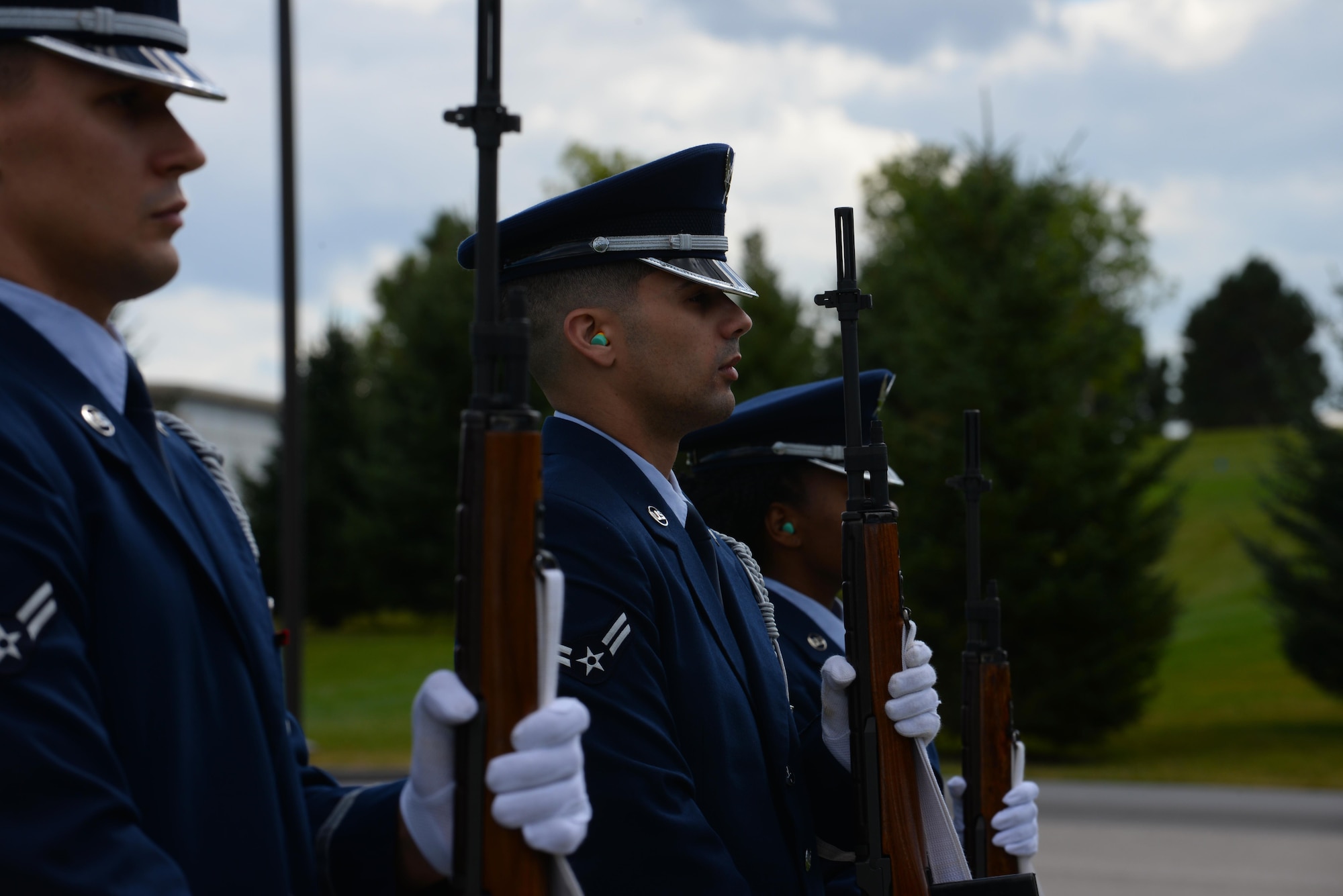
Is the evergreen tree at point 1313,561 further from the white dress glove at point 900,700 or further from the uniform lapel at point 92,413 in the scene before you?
the uniform lapel at point 92,413

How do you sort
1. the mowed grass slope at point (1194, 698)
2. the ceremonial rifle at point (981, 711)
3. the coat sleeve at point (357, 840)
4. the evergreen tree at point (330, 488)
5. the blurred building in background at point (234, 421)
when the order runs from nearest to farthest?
the coat sleeve at point (357, 840) → the ceremonial rifle at point (981, 711) → the mowed grass slope at point (1194, 698) → the evergreen tree at point (330, 488) → the blurred building in background at point (234, 421)

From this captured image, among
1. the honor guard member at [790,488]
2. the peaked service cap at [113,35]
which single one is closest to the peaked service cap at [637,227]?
the peaked service cap at [113,35]

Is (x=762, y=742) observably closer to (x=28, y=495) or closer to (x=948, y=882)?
(x=948, y=882)

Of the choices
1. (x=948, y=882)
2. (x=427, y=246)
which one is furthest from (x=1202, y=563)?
(x=948, y=882)

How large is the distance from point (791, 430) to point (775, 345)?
641 inches

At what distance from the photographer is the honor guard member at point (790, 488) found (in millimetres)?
4117

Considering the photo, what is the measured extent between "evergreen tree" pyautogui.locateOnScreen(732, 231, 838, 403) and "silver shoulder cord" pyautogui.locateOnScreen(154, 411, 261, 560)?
55.5 ft

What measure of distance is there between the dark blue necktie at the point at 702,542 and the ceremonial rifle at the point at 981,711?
3.67 feet

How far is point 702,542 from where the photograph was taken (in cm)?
292

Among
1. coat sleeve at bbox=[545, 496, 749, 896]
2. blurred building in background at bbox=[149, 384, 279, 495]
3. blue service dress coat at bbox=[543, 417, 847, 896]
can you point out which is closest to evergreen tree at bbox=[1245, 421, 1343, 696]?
blue service dress coat at bbox=[543, 417, 847, 896]

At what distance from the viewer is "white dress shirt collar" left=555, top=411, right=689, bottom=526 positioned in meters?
2.82

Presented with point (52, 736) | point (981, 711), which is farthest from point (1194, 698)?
point (52, 736)

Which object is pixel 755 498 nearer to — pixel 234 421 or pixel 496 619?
pixel 496 619

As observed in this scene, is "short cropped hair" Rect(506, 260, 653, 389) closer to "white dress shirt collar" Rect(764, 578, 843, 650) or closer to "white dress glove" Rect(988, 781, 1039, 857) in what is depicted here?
"white dress shirt collar" Rect(764, 578, 843, 650)
